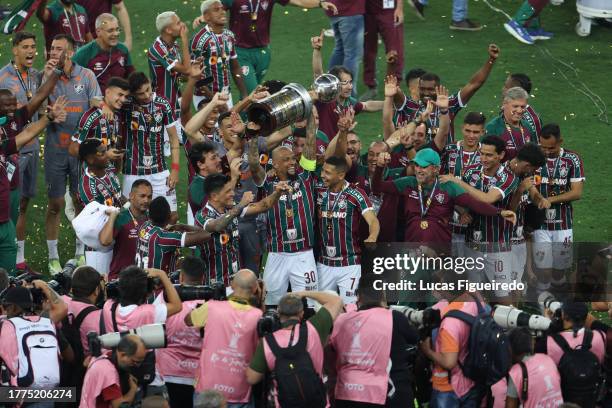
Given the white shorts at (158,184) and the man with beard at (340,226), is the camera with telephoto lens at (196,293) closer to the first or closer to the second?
the man with beard at (340,226)

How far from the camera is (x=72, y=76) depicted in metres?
11.6

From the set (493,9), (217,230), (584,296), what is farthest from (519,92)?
(493,9)

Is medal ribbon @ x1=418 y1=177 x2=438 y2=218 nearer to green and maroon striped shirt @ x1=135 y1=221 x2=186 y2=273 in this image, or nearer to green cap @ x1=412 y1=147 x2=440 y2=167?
green cap @ x1=412 y1=147 x2=440 y2=167

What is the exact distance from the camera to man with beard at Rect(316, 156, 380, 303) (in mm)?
9781

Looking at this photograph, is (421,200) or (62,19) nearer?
(421,200)

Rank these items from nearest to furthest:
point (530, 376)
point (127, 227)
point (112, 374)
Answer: point (112, 374), point (530, 376), point (127, 227)

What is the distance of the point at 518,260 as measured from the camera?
34.7 feet

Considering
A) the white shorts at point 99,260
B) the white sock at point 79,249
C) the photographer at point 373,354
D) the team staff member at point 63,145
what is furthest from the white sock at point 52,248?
the photographer at point 373,354

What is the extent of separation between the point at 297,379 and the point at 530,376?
1.54 metres

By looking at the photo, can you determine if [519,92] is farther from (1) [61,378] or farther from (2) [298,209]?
(1) [61,378]

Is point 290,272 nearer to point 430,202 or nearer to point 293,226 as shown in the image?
point 293,226

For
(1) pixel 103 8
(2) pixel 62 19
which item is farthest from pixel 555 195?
(1) pixel 103 8

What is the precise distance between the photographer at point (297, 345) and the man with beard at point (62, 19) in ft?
22.0

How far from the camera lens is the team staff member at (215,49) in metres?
12.8
